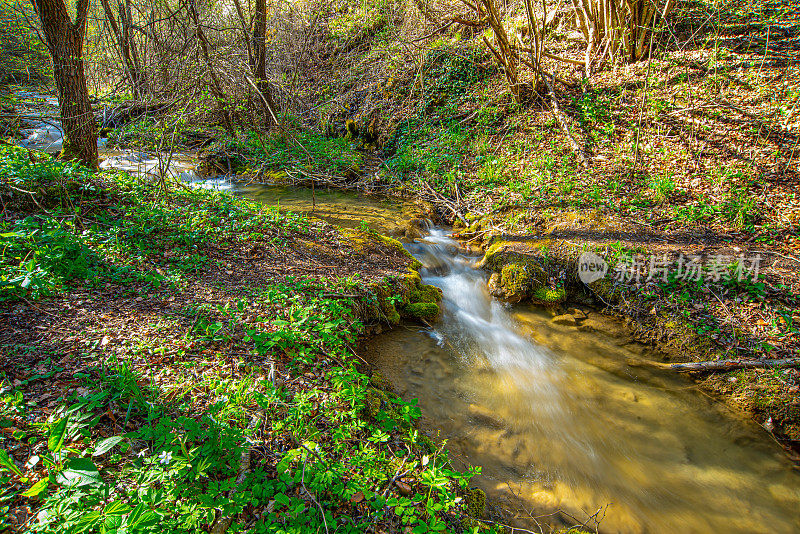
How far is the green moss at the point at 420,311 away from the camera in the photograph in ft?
17.6

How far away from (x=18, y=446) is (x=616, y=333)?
651 cm

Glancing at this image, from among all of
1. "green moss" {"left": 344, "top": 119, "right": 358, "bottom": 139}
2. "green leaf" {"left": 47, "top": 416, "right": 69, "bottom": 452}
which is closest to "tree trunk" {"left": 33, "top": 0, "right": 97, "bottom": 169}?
"green leaf" {"left": 47, "top": 416, "right": 69, "bottom": 452}

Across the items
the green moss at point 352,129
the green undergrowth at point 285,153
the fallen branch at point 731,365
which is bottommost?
the fallen branch at point 731,365

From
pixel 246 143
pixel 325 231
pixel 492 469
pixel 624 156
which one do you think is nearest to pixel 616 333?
pixel 492 469

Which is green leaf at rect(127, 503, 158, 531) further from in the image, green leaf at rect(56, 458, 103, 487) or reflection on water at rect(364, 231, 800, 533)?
reflection on water at rect(364, 231, 800, 533)

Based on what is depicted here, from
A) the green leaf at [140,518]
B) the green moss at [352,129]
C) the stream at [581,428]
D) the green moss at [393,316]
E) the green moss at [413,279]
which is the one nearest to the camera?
the green leaf at [140,518]

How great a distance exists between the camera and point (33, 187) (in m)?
4.62

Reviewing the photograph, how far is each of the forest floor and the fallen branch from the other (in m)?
3.75

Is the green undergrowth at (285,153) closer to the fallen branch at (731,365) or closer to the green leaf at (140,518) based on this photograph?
the fallen branch at (731,365)

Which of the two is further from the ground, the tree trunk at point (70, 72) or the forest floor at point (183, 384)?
the tree trunk at point (70, 72)

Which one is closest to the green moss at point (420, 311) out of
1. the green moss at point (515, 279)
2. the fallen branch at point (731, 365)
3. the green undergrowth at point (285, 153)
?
the green moss at point (515, 279)

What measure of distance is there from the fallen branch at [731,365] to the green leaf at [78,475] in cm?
609

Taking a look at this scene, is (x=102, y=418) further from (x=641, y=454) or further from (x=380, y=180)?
(x=380, y=180)

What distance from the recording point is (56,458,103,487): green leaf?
1.73 m
